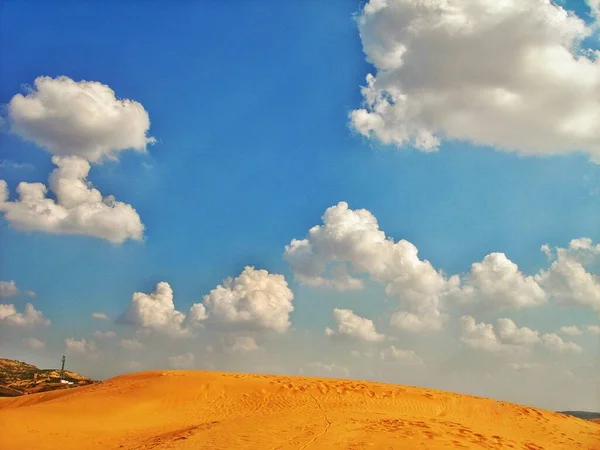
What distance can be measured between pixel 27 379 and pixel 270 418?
2642 inches

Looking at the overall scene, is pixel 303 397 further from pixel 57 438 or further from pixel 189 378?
pixel 57 438

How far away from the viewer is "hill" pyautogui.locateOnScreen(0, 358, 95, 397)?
57.3 m

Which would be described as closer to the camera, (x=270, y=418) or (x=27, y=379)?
(x=270, y=418)

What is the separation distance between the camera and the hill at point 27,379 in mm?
57281

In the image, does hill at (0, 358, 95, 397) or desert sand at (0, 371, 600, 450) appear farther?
hill at (0, 358, 95, 397)

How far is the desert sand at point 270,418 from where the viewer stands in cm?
1698

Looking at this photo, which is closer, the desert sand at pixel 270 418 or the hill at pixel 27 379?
the desert sand at pixel 270 418

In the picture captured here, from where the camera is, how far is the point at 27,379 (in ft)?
233

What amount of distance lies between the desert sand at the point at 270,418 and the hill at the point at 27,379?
29.9 metres

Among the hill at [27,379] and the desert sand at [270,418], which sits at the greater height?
the desert sand at [270,418]

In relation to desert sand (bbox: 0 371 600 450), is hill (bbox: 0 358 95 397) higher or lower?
lower

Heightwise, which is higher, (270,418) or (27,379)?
(270,418)

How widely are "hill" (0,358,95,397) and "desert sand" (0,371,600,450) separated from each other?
2993 centimetres

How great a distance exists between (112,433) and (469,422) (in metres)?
17.4
